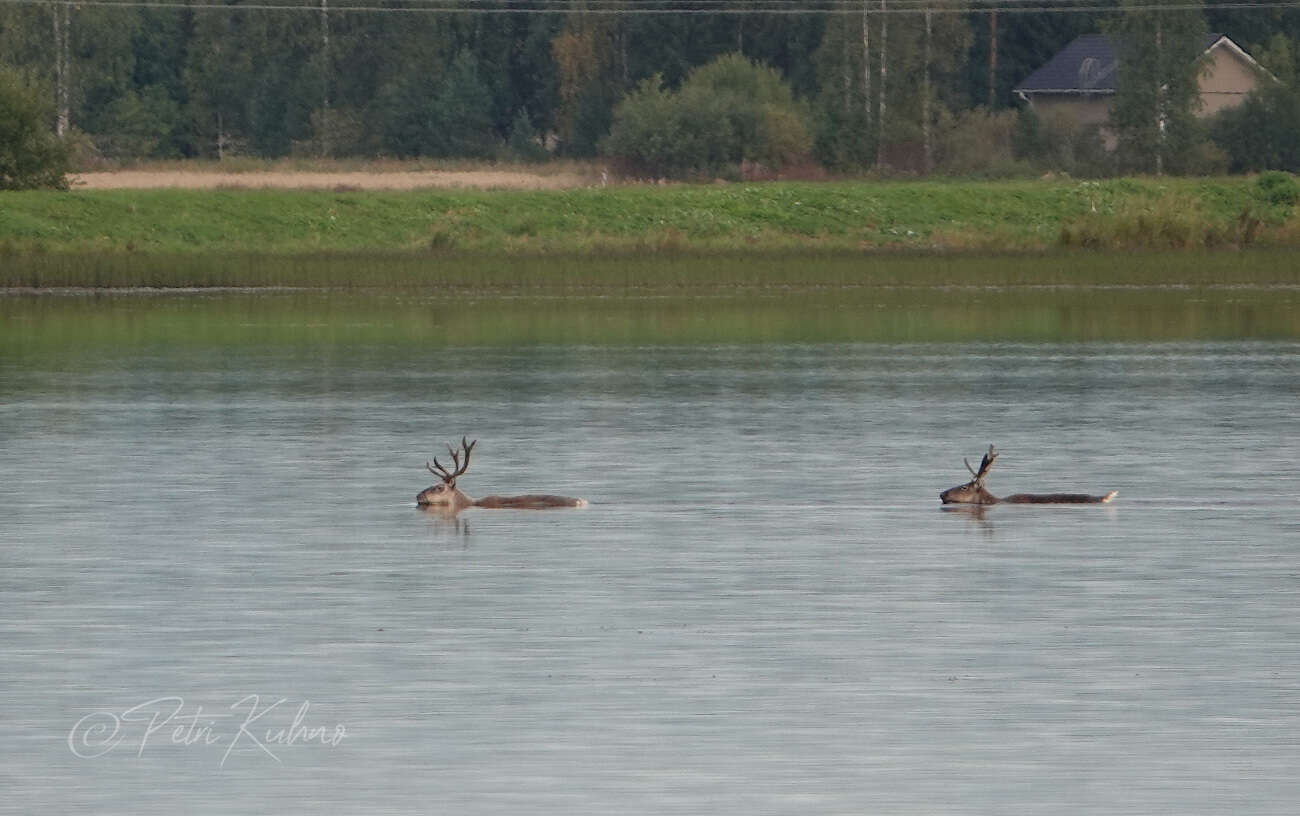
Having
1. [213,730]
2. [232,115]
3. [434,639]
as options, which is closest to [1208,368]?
[434,639]

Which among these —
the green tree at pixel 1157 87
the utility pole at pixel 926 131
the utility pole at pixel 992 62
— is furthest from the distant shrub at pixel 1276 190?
the utility pole at pixel 992 62

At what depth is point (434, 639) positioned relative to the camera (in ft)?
44.8

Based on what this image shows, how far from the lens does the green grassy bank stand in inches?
2260

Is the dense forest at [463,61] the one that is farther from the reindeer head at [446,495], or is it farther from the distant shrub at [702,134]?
the reindeer head at [446,495]

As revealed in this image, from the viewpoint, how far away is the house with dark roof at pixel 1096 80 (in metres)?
88.9

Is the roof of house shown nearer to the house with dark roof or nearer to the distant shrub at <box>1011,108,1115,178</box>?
the house with dark roof

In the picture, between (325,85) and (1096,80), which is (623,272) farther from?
(1096,80)

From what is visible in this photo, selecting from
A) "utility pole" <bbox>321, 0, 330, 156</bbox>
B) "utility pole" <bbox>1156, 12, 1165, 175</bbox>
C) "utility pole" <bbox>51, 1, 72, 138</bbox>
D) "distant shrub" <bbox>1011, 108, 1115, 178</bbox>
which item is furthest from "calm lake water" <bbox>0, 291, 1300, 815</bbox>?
"utility pole" <bbox>321, 0, 330, 156</bbox>

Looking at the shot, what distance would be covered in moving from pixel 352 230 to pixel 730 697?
47526 millimetres

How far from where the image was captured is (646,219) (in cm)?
6003

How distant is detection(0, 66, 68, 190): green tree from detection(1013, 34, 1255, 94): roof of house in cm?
3932

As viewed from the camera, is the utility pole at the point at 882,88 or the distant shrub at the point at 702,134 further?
the utility pole at the point at 882,88

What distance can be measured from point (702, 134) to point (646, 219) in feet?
60.4

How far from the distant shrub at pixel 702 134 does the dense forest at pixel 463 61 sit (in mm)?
5762
